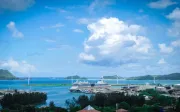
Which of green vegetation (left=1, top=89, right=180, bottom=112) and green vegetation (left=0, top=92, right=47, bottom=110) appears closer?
green vegetation (left=1, top=89, right=180, bottom=112)

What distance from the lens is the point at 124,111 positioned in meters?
11.5

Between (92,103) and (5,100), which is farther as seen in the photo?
(5,100)

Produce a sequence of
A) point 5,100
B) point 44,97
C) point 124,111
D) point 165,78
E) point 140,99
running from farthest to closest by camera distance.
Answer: point 165,78 < point 44,97 < point 5,100 < point 140,99 < point 124,111

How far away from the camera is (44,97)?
71.1 feet

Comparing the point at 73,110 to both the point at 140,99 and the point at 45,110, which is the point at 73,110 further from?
the point at 140,99

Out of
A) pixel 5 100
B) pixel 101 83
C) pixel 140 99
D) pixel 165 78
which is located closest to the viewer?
pixel 140 99

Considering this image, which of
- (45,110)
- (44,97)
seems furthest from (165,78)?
(45,110)

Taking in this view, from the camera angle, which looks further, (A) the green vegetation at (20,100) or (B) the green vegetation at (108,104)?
(A) the green vegetation at (20,100)

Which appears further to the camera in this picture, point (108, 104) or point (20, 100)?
point (20, 100)

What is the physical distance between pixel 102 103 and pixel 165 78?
64546 mm

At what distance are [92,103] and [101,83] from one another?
103 ft

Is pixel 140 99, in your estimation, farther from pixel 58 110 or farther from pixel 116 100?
pixel 58 110

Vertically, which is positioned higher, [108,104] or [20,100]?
[20,100]

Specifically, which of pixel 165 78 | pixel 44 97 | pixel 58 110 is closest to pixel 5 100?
pixel 44 97
